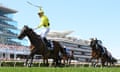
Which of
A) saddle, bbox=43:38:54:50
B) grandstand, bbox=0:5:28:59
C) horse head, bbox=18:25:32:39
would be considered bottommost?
saddle, bbox=43:38:54:50

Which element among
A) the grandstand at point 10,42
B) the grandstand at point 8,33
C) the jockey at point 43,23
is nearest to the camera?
the jockey at point 43,23

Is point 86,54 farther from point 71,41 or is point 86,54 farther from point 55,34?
point 55,34

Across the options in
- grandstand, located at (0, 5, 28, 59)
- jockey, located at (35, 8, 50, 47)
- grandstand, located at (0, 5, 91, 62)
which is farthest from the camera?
grandstand, located at (0, 5, 28, 59)

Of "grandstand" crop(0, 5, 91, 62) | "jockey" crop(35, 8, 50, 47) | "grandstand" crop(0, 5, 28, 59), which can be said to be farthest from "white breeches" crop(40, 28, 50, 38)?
"grandstand" crop(0, 5, 28, 59)

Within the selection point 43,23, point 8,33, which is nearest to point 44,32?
point 43,23

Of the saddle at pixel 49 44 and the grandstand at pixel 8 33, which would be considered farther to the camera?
the grandstand at pixel 8 33

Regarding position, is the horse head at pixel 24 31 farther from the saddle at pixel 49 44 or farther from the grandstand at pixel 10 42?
the grandstand at pixel 10 42

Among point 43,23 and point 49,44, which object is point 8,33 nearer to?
point 49,44

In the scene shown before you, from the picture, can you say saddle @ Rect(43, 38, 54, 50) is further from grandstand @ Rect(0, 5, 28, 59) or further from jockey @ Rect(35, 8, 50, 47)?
grandstand @ Rect(0, 5, 28, 59)

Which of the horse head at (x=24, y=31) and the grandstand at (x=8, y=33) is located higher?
the grandstand at (x=8, y=33)

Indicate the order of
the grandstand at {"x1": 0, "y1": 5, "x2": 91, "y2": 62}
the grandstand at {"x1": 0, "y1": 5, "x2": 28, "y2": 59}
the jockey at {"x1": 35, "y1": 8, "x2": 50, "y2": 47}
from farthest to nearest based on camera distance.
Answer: the grandstand at {"x1": 0, "y1": 5, "x2": 28, "y2": 59}, the grandstand at {"x1": 0, "y1": 5, "x2": 91, "y2": 62}, the jockey at {"x1": 35, "y1": 8, "x2": 50, "y2": 47}

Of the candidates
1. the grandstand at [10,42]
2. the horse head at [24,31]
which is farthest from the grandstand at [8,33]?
the horse head at [24,31]

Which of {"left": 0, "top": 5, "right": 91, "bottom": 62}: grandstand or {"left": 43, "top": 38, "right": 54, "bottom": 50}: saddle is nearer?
{"left": 43, "top": 38, "right": 54, "bottom": 50}: saddle

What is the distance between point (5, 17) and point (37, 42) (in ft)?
306
